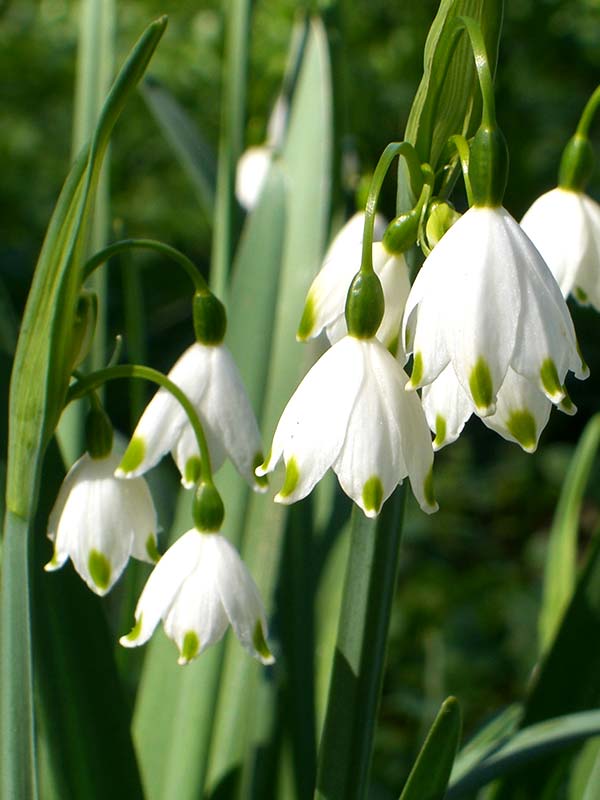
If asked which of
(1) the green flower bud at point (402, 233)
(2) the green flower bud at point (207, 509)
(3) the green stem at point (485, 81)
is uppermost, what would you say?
(3) the green stem at point (485, 81)

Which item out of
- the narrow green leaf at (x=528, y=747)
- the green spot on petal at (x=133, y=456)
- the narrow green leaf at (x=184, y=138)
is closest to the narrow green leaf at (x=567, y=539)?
the narrow green leaf at (x=528, y=747)

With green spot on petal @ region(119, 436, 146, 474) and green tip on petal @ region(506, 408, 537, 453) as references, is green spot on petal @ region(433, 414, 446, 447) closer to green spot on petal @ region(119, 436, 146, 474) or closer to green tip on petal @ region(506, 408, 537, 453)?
green tip on petal @ region(506, 408, 537, 453)

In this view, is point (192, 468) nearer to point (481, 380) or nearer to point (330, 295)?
point (330, 295)

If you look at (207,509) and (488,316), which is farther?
(207,509)

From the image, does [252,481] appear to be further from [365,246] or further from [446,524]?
[446,524]

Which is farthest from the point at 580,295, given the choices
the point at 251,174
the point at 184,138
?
the point at 251,174

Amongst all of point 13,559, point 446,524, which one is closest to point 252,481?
point 13,559

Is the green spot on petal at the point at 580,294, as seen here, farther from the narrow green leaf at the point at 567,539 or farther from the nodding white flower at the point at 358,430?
the narrow green leaf at the point at 567,539
